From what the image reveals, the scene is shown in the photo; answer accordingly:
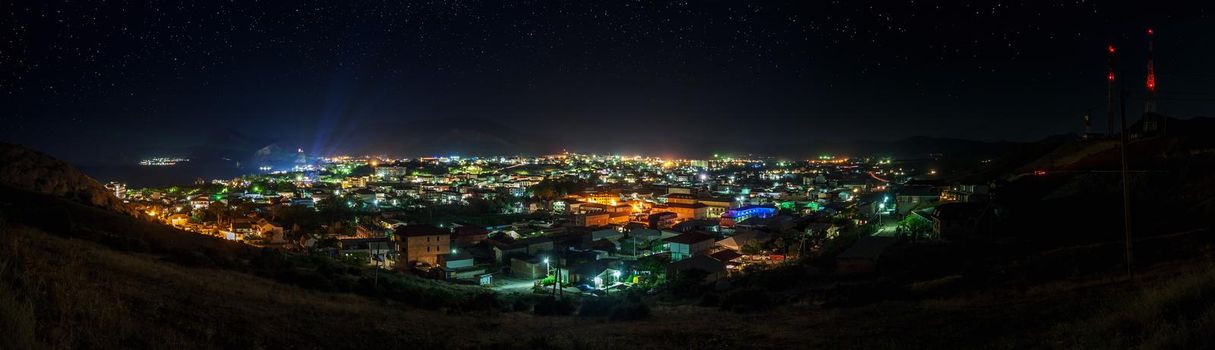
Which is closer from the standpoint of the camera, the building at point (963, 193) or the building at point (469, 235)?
the building at point (963, 193)

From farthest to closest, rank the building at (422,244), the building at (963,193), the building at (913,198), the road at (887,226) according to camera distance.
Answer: the building at (913,198) < the building at (963,193) < the building at (422,244) < the road at (887,226)

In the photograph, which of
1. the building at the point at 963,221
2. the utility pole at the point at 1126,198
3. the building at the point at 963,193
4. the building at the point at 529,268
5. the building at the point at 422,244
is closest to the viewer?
the utility pole at the point at 1126,198

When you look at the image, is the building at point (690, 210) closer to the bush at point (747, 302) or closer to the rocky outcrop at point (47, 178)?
the bush at point (747, 302)

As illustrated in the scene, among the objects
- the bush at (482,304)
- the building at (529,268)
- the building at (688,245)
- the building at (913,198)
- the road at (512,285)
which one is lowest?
the road at (512,285)

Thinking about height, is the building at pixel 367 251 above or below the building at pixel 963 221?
below

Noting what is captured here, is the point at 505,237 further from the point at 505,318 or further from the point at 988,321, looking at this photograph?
the point at 988,321

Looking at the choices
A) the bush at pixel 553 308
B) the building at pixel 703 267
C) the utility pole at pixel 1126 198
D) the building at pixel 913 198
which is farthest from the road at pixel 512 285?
the building at pixel 913 198

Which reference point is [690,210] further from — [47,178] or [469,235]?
[47,178]
